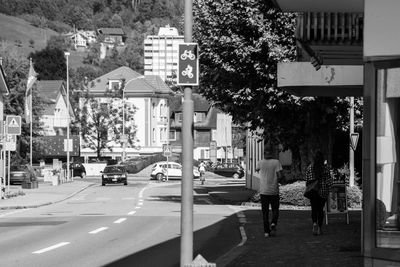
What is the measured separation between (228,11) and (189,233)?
1673 cm

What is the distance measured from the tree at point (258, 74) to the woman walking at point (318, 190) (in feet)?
28.8

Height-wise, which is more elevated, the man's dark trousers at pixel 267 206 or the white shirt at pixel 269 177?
the white shirt at pixel 269 177

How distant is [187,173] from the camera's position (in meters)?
10.4

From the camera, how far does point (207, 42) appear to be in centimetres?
2656

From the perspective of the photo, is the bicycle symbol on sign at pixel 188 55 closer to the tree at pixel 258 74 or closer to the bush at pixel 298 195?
the tree at pixel 258 74

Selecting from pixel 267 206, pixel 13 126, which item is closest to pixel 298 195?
pixel 267 206

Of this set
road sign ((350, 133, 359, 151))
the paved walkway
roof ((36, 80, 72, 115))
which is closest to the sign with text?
roof ((36, 80, 72, 115))

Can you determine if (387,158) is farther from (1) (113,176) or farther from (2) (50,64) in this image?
(2) (50,64)

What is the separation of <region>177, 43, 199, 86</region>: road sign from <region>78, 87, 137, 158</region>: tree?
70141 millimetres

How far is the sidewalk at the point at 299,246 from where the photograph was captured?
11.8 metres

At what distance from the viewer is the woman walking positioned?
16.0 metres

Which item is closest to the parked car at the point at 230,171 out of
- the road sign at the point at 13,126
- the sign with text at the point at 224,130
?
the sign with text at the point at 224,130

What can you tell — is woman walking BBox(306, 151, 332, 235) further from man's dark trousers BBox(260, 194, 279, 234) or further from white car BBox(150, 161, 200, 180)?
white car BBox(150, 161, 200, 180)

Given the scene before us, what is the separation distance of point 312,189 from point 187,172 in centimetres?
595
